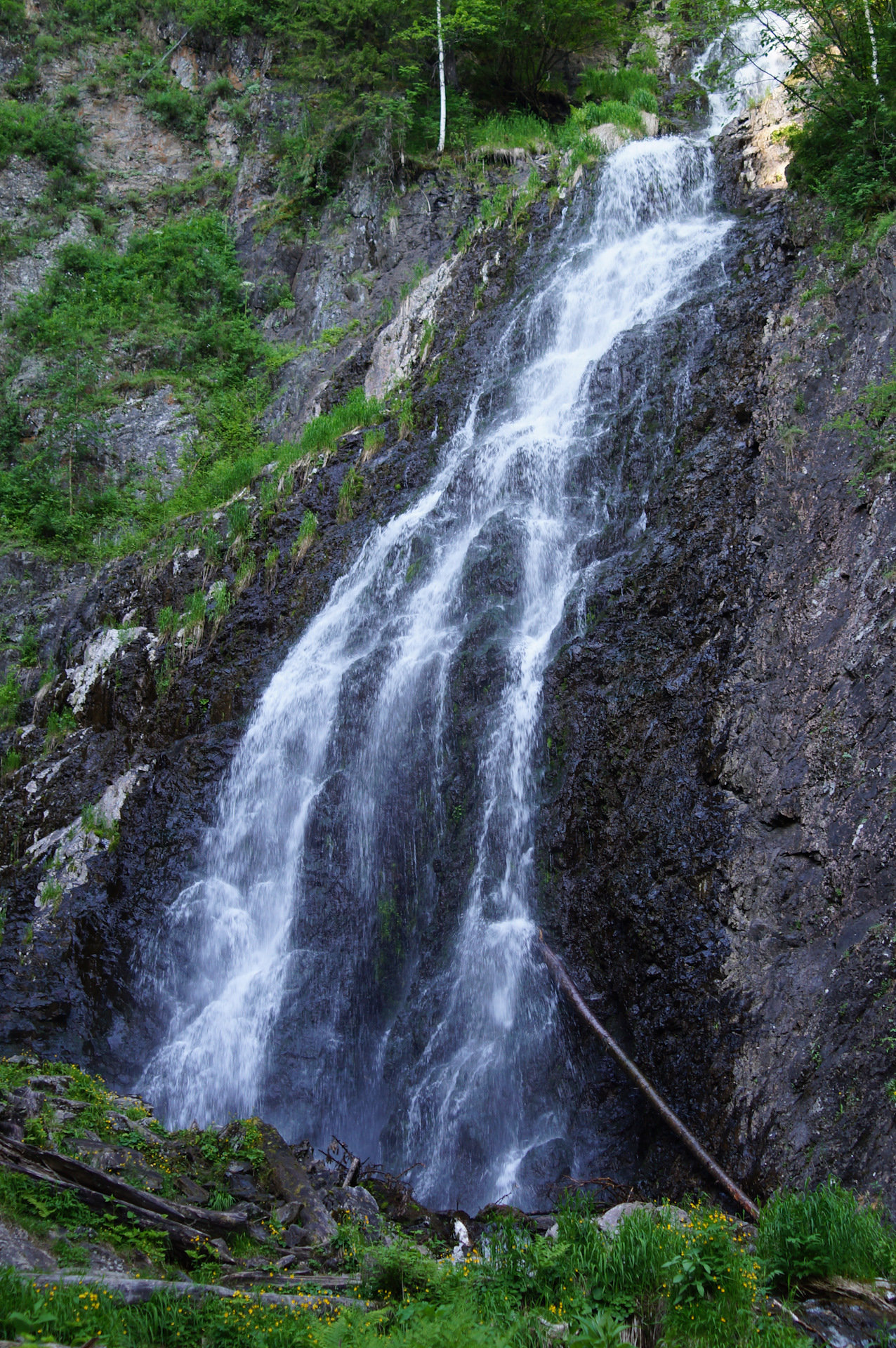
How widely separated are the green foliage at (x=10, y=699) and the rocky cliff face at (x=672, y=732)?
0.60ft

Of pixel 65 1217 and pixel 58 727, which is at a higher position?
pixel 58 727

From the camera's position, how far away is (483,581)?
1041 cm

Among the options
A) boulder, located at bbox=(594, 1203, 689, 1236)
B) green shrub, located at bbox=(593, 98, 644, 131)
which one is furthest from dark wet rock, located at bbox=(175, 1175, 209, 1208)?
green shrub, located at bbox=(593, 98, 644, 131)

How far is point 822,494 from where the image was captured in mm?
7984

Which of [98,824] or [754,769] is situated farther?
[98,824]

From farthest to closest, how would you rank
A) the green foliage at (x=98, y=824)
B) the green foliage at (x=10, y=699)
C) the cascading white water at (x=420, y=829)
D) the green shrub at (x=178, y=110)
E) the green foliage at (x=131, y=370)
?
the green shrub at (x=178, y=110)
the green foliage at (x=131, y=370)
the green foliage at (x=10, y=699)
the green foliage at (x=98, y=824)
the cascading white water at (x=420, y=829)

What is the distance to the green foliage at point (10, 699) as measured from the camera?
1468cm

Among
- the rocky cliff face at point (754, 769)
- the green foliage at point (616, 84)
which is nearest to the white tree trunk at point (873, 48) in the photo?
the rocky cliff face at point (754, 769)

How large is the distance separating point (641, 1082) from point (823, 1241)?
258cm

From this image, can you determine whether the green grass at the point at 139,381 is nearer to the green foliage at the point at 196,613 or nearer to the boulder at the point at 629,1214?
the green foliage at the point at 196,613

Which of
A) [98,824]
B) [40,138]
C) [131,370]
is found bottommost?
[98,824]

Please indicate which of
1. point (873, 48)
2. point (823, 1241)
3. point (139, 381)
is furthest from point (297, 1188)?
point (139, 381)

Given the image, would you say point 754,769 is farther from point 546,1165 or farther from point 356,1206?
point 356,1206

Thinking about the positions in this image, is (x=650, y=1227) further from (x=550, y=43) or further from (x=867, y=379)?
(x=550, y=43)
